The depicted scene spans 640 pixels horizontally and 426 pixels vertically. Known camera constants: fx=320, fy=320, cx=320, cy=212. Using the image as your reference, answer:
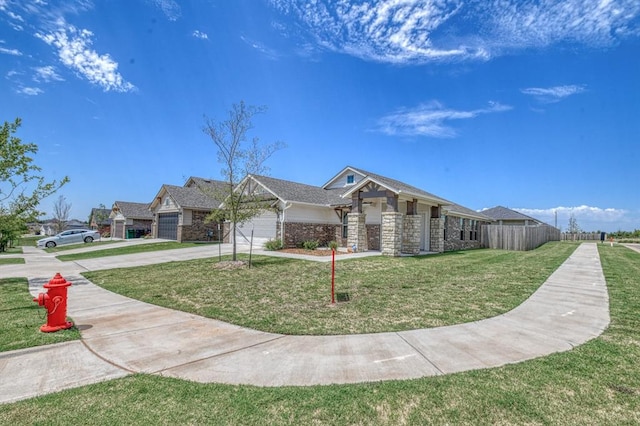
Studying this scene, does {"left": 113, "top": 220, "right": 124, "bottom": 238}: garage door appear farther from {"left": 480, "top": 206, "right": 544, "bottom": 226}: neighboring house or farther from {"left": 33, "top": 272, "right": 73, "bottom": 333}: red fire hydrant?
{"left": 480, "top": 206, "right": 544, "bottom": 226}: neighboring house

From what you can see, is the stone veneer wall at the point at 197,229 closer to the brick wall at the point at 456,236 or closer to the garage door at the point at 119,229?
the garage door at the point at 119,229

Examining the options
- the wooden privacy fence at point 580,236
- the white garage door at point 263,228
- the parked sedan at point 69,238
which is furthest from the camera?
the wooden privacy fence at point 580,236

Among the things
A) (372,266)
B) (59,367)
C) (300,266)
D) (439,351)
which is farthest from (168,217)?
(439,351)

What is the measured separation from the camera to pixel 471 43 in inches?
514

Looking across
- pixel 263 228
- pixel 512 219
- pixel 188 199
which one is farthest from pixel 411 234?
pixel 512 219

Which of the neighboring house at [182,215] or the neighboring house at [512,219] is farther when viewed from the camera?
the neighboring house at [512,219]

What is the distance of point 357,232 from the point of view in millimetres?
18391

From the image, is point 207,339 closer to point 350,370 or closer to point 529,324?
point 350,370

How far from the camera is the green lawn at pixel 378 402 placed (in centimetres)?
283

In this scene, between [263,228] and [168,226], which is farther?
[168,226]

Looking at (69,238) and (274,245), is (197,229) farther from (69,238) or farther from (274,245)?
(69,238)

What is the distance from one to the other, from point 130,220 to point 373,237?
29.2 metres

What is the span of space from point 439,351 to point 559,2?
40.7 feet

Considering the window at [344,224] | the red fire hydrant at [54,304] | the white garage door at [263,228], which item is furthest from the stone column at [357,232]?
the red fire hydrant at [54,304]
